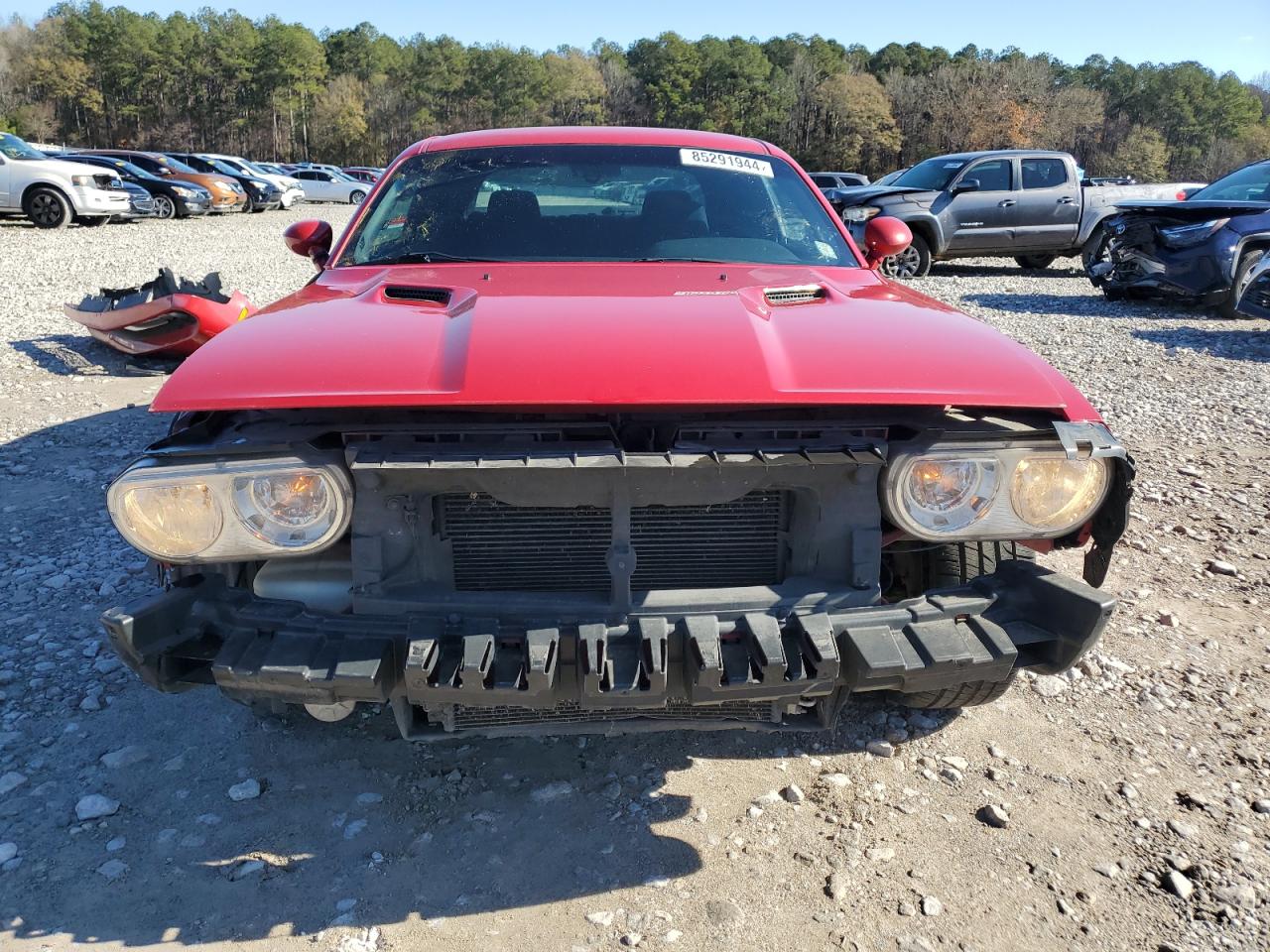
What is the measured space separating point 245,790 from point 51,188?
1722 centimetres

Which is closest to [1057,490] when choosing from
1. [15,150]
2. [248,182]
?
[15,150]

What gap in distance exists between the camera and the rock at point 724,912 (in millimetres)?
1983

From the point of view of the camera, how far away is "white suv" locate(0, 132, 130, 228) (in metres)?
15.5

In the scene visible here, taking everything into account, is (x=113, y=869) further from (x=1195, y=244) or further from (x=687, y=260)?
(x=1195, y=244)

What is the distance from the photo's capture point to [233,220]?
861 inches

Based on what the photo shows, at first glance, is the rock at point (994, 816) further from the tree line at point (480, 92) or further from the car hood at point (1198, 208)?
Result: the tree line at point (480, 92)

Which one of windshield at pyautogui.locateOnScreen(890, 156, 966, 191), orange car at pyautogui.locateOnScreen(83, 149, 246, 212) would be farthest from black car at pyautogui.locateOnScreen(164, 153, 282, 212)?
windshield at pyautogui.locateOnScreen(890, 156, 966, 191)

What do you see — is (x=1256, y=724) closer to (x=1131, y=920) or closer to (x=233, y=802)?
(x=1131, y=920)

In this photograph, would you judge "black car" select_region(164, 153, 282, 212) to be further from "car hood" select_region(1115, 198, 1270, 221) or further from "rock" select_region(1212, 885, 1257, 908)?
"rock" select_region(1212, 885, 1257, 908)

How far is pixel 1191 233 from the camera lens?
9.34 m

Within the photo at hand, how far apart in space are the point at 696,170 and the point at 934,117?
58005mm

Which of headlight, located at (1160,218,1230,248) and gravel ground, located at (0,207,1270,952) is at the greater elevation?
headlight, located at (1160,218,1230,248)

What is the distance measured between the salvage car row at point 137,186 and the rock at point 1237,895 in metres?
11.1

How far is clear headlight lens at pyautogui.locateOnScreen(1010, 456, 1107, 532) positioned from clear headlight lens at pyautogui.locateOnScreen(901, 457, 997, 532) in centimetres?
6
